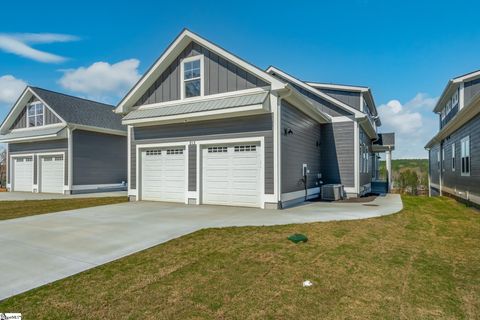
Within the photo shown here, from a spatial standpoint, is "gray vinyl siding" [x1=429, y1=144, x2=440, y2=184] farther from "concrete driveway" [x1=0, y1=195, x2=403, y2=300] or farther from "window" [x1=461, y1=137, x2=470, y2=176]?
"concrete driveway" [x1=0, y1=195, x2=403, y2=300]

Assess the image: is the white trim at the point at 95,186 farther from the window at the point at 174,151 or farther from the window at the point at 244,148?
the window at the point at 244,148

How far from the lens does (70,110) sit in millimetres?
18047

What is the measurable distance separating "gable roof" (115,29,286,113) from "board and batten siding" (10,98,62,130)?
7805 mm

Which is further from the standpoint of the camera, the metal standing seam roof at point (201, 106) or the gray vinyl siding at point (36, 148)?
the gray vinyl siding at point (36, 148)

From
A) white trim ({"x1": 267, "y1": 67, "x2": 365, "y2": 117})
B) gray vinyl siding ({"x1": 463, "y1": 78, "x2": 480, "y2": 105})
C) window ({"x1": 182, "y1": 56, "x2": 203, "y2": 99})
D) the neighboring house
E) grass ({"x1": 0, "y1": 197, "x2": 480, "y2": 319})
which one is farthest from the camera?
gray vinyl siding ({"x1": 463, "y1": 78, "x2": 480, "y2": 105})

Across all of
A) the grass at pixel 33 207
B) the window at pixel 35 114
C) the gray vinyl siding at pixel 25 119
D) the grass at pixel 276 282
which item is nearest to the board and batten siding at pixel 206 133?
the grass at pixel 33 207

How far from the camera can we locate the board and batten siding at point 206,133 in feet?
31.1

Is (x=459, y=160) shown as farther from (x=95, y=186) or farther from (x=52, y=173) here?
(x=52, y=173)

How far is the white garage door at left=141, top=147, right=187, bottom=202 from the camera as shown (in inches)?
447

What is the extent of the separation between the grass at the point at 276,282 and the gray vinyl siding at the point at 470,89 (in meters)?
12.5

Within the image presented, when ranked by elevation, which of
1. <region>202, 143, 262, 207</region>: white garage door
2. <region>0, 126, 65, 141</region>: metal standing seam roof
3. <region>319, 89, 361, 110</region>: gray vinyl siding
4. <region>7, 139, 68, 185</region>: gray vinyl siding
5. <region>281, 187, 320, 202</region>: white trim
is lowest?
<region>281, 187, 320, 202</region>: white trim

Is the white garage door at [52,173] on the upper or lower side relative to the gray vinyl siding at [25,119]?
lower

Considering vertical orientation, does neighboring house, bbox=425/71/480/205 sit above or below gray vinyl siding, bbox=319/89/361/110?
below

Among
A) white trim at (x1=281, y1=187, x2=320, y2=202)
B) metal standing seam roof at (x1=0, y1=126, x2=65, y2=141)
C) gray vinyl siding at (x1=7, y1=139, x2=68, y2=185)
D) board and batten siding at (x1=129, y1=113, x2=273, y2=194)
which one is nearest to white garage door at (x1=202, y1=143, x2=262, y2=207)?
board and batten siding at (x1=129, y1=113, x2=273, y2=194)
